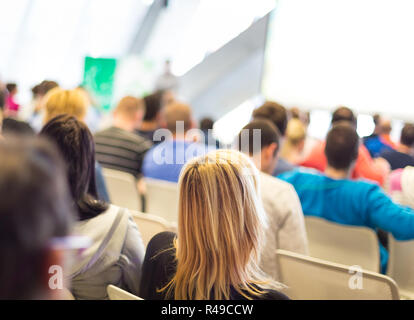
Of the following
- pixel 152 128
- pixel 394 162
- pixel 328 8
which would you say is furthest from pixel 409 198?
pixel 328 8

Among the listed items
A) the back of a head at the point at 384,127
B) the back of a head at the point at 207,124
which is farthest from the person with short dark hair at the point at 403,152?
the back of a head at the point at 207,124

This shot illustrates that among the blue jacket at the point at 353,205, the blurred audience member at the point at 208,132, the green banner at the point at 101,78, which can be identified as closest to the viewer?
the blue jacket at the point at 353,205

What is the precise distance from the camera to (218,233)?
137cm

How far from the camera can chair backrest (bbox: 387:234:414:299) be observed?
2676mm

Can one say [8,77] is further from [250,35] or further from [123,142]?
[123,142]

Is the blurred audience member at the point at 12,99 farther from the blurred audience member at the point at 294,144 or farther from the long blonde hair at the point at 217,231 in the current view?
the long blonde hair at the point at 217,231

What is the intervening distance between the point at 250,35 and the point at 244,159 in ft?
26.9

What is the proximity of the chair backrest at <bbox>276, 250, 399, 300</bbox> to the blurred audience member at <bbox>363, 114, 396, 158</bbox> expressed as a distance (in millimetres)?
2830

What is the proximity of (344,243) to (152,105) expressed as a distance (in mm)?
2512

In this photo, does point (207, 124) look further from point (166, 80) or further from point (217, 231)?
point (217, 231)

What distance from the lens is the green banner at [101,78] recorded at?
7949 mm

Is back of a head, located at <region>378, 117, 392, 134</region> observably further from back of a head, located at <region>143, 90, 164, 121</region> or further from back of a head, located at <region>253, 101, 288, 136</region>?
back of a head, located at <region>143, 90, 164, 121</region>

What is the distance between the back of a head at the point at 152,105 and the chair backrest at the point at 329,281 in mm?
2830
